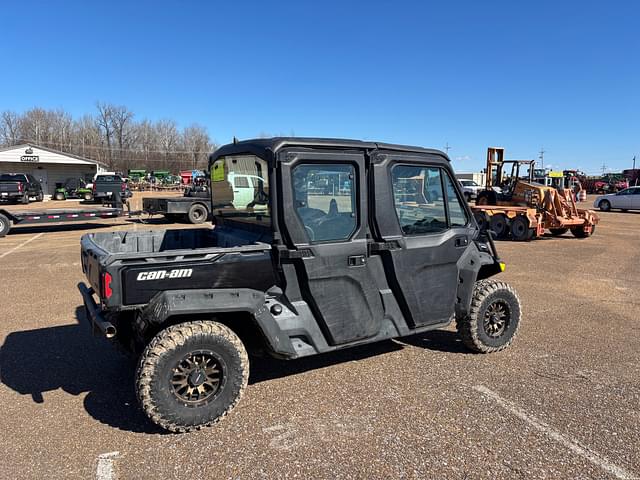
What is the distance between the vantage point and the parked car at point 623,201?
85.2ft

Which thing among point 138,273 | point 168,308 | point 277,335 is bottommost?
point 277,335

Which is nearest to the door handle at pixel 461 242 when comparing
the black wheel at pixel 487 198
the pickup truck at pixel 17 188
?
the black wheel at pixel 487 198

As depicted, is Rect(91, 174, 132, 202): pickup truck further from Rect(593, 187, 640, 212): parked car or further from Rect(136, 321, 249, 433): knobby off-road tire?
Rect(593, 187, 640, 212): parked car

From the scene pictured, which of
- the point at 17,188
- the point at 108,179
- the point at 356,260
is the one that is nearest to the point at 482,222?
the point at 356,260

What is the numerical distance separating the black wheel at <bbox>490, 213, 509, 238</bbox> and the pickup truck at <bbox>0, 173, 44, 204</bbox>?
24205 mm

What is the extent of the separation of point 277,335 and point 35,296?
17.7ft

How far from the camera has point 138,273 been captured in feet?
10.3

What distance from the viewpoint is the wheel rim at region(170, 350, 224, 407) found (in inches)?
128

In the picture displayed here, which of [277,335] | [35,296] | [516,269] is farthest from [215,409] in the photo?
[516,269]

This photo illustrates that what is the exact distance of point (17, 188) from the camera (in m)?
25.5

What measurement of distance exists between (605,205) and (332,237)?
28.8m

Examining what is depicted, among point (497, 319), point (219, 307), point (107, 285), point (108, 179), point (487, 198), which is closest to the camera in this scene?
point (107, 285)

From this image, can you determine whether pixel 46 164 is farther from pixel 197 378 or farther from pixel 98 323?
pixel 197 378

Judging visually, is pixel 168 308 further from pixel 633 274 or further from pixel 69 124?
pixel 69 124
